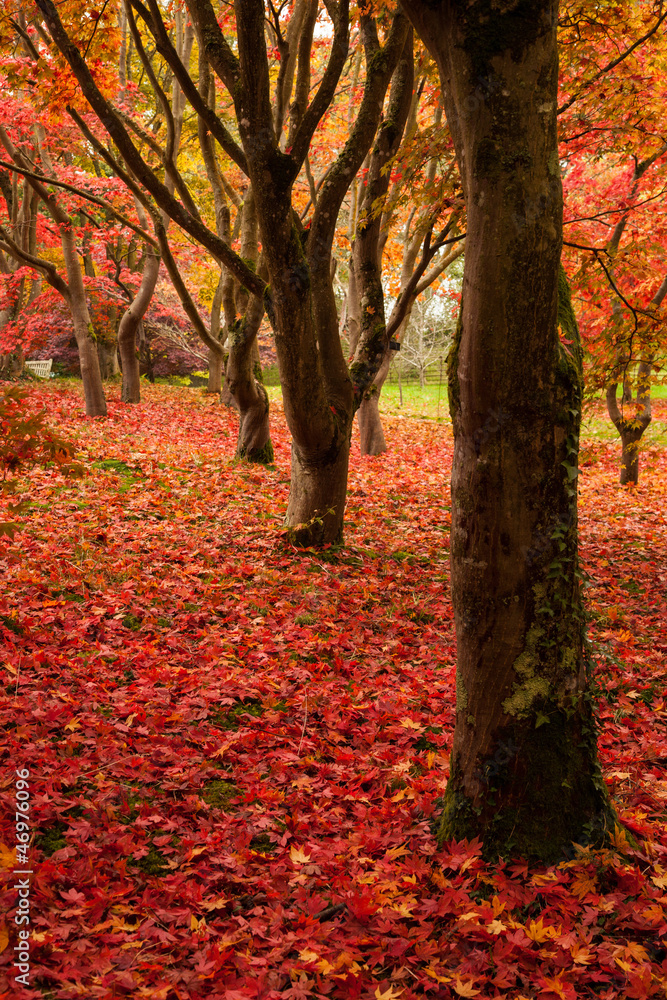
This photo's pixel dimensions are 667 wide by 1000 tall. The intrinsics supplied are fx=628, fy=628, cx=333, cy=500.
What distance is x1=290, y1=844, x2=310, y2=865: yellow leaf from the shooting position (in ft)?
9.75

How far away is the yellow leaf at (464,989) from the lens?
225cm

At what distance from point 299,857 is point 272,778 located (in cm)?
63

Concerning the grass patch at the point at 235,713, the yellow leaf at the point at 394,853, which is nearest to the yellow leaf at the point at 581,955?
the yellow leaf at the point at 394,853

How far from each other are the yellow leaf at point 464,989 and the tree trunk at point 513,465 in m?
0.62

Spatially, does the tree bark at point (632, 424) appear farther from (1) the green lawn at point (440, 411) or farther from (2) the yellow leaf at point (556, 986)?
(2) the yellow leaf at point (556, 986)

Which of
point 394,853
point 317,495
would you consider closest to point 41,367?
point 317,495

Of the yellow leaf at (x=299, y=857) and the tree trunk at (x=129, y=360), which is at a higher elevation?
the tree trunk at (x=129, y=360)

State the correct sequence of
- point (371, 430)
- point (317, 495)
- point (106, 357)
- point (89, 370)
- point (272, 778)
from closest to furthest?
point (272, 778), point (317, 495), point (89, 370), point (371, 430), point (106, 357)

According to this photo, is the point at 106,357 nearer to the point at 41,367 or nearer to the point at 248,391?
the point at 41,367

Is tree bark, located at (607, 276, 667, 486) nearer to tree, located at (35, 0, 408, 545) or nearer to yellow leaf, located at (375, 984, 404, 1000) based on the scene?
tree, located at (35, 0, 408, 545)

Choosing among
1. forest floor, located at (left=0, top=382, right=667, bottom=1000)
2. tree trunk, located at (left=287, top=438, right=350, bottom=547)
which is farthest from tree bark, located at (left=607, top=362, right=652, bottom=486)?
tree trunk, located at (left=287, top=438, right=350, bottom=547)

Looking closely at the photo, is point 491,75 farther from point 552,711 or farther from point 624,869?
point 624,869

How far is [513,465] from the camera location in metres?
2.50

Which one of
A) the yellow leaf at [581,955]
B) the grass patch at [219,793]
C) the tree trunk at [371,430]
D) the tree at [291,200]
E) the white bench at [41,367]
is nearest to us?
the yellow leaf at [581,955]
